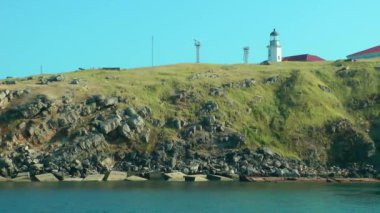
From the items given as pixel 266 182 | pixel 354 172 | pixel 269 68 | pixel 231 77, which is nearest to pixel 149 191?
pixel 266 182

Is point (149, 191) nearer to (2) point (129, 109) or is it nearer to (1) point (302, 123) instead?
(2) point (129, 109)

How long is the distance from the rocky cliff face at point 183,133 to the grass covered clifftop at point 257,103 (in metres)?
0.19

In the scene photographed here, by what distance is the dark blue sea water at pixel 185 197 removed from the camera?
201 feet

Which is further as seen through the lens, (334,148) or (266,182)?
(334,148)

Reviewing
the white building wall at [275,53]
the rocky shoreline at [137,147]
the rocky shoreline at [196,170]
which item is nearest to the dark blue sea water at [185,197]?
the rocky shoreline at [196,170]

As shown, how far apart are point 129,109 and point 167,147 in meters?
10.1

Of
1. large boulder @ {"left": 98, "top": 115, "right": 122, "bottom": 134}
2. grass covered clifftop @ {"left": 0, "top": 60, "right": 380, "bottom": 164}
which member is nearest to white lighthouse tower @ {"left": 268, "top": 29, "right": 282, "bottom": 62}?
grass covered clifftop @ {"left": 0, "top": 60, "right": 380, "bottom": 164}

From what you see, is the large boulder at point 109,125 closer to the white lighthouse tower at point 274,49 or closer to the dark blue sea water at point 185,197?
the dark blue sea water at point 185,197

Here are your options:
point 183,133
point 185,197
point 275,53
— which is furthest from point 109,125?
point 275,53

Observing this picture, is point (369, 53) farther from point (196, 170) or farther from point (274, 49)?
point (196, 170)

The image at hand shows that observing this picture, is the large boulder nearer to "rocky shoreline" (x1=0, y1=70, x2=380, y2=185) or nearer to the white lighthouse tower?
"rocky shoreline" (x1=0, y1=70, x2=380, y2=185)

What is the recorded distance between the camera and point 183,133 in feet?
337

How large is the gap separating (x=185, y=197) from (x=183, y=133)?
33.5 meters

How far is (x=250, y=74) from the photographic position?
127 metres
